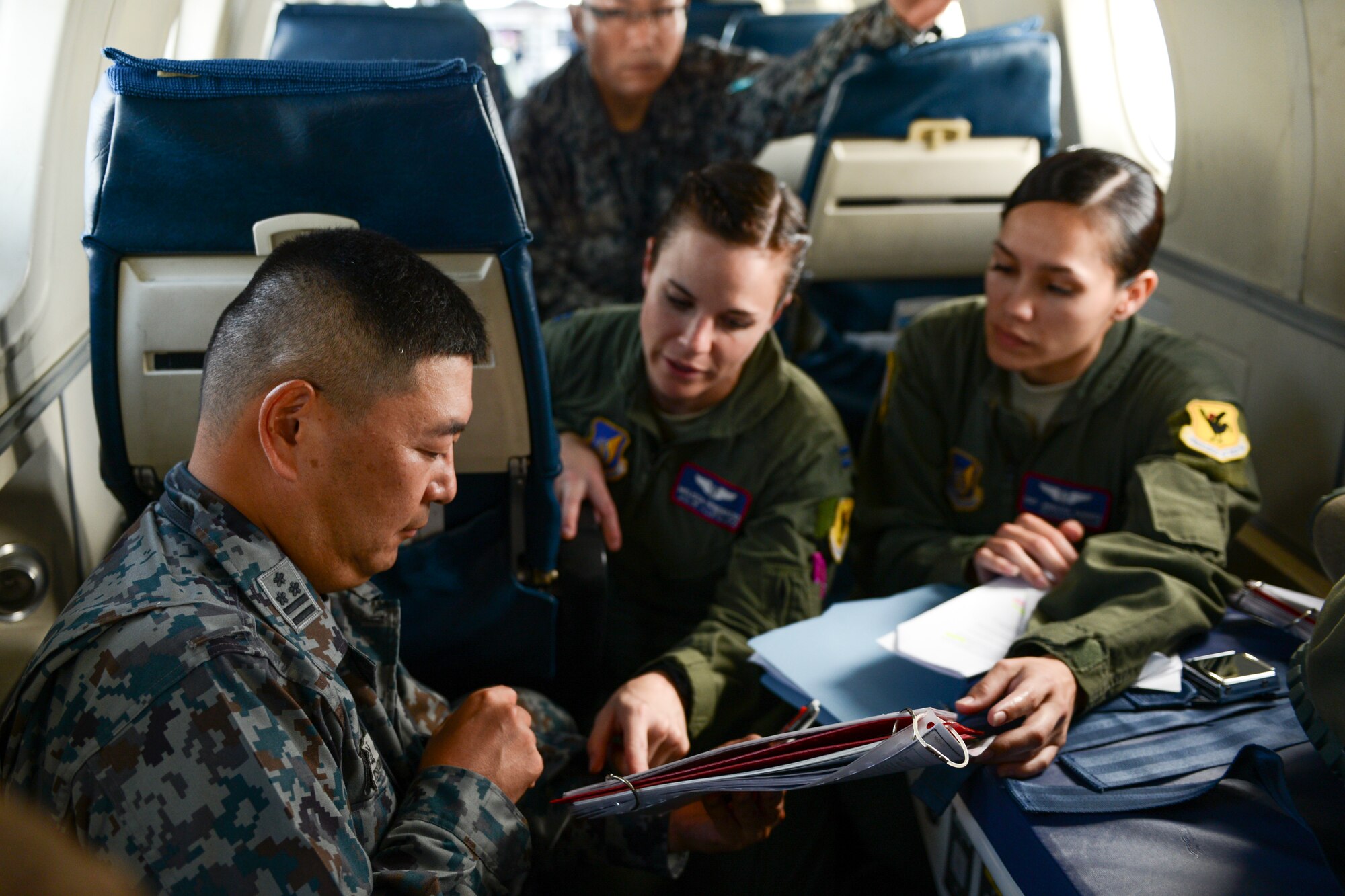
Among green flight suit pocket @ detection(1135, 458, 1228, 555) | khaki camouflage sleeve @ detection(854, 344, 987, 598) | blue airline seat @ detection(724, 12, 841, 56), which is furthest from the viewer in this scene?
blue airline seat @ detection(724, 12, 841, 56)

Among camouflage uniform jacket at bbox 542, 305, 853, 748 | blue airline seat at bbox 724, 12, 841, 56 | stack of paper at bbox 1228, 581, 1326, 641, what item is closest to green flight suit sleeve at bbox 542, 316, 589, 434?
camouflage uniform jacket at bbox 542, 305, 853, 748

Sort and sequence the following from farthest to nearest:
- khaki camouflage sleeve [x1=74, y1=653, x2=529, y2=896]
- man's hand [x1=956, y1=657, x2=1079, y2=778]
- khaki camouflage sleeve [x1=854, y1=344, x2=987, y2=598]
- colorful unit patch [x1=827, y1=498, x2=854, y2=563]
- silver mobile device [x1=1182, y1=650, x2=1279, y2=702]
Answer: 1. khaki camouflage sleeve [x1=854, y1=344, x2=987, y2=598]
2. colorful unit patch [x1=827, y1=498, x2=854, y2=563]
3. silver mobile device [x1=1182, y1=650, x2=1279, y2=702]
4. man's hand [x1=956, y1=657, x2=1079, y2=778]
5. khaki camouflage sleeve [x1=74, y1=653, x2=529, y2=896]

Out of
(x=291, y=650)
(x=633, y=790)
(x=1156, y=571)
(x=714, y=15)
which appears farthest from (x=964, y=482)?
(x=714, y=15)

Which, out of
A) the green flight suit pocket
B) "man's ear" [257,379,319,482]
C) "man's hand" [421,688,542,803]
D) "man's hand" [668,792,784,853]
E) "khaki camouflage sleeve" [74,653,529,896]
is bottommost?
"man's hand" [668,792,784,853]

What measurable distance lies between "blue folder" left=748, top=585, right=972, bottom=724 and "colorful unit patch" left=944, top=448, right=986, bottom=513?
1.84 feet

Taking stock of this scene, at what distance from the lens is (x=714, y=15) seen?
18.2 ft

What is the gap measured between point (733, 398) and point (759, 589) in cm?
45

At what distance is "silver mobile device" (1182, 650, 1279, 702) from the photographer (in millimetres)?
1592

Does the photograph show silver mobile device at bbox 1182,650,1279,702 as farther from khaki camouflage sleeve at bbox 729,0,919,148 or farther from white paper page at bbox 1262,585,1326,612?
khaki camouflage sleeve at bbox 729,0,919,148

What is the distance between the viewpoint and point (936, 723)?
3.85 feet

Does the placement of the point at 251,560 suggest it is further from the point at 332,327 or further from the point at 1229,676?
the point at 1229,676

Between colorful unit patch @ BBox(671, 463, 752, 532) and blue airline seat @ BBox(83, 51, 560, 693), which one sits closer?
blue airline seat @ BBox(83, 51, 560, 693)

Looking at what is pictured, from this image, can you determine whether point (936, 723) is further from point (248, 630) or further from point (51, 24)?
point (51, 24)

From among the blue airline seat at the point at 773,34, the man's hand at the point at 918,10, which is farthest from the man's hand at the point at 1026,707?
the blue airline seat at the point at 773,34
